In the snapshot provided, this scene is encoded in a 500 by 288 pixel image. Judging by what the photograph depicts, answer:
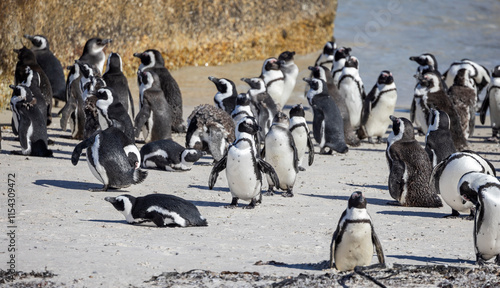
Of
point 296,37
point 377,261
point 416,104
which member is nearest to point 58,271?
point 377,261

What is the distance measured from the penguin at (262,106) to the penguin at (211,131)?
120 cm

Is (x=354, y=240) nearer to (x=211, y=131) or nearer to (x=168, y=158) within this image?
(x=168, y=158)

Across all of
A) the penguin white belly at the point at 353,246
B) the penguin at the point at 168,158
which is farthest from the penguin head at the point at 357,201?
the penguin at the point at 168,158

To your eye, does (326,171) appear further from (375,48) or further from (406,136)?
(375,48)

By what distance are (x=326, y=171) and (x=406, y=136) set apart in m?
1.40

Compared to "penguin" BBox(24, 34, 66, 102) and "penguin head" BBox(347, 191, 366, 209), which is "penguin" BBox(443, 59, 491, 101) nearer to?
"penguin" BBox(24, 34, 66, 102)

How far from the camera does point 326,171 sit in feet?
28.5

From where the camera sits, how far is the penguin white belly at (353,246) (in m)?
4.80

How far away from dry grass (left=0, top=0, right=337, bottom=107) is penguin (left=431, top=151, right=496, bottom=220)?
6861 mm

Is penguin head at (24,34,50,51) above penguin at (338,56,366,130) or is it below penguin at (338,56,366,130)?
above

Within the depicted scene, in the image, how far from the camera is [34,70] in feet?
35.1

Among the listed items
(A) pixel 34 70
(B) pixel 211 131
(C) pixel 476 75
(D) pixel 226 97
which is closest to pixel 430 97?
(D) pixel 226 97

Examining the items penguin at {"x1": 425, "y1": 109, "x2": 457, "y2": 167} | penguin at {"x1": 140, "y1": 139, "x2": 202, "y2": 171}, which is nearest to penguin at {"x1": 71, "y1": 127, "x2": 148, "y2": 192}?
penguin at {"x1": 140, "y1": 139, "x2": 202, "y2": 171}

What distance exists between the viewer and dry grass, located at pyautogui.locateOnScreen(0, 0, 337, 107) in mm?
12383
